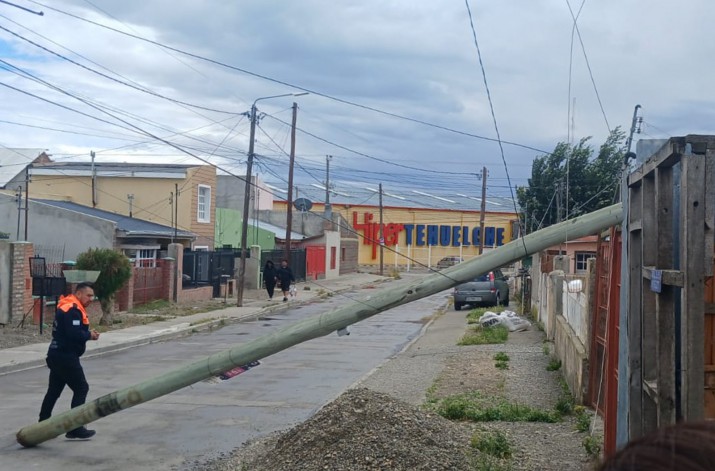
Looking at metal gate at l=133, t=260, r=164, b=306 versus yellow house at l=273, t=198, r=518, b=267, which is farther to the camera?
yellow house at l=273, t=198, r=518, b=267

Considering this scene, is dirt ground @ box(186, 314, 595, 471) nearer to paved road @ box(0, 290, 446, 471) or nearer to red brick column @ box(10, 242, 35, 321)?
paved road @ box(0, 290, 446, 471)

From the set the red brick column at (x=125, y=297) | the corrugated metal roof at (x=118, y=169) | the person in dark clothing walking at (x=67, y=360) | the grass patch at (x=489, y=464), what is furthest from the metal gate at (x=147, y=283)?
the grass patch at (x=489, y=464)

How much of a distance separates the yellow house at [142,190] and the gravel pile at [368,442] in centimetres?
3258

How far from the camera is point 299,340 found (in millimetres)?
7465

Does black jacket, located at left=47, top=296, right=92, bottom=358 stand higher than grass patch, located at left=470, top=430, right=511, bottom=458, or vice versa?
black jacket, located at left=47, top=296, right=92, bottom=358

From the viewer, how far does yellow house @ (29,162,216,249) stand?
4141cm

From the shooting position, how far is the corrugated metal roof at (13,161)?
4622 cm

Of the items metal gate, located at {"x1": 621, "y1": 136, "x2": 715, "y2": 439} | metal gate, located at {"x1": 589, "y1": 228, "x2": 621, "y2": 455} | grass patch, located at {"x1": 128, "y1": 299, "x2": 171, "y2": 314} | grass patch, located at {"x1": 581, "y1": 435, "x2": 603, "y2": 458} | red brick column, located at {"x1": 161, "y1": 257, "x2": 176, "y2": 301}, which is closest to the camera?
metal gate, located at {"x1": 621, "y1": 136, "x2": 715, "y2": 439}

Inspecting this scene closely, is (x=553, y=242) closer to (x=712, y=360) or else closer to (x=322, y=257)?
(x=712, y=360)

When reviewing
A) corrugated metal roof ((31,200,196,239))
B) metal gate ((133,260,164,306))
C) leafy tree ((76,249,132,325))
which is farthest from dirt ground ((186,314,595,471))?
corrugated metal roof ((31,200,196,239))

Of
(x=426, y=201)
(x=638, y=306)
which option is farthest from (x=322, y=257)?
(x=638, y=306)

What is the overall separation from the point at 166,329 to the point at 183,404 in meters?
12.7

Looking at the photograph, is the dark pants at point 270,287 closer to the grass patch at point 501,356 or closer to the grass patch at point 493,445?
the grass patch at point 501,356

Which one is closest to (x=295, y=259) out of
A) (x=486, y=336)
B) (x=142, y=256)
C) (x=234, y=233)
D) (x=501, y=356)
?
(x=234, y=233)
